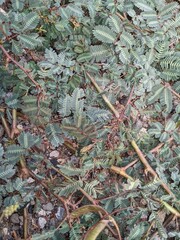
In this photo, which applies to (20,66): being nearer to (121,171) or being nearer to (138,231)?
(121,171)

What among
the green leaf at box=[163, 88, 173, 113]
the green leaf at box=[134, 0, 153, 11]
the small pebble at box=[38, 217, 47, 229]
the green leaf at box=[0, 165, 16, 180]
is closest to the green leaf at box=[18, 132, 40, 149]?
the green leaf at box=[0, 165, 16, 180]

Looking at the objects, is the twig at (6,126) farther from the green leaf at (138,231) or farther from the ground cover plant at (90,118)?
the green leaf at (138,231)

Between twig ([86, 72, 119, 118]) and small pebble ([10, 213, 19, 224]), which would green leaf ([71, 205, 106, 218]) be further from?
twig ([86, 72, 119, 118])

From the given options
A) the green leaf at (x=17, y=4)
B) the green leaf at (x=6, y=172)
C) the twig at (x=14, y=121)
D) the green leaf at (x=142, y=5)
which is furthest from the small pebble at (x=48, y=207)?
the green leaf at (x=142, y=5)

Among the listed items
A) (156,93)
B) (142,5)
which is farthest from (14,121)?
(142,5)

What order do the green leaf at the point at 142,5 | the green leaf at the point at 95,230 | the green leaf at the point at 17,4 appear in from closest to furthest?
the green leaf at the point at 95,230
the green leaf at the point at 17,4
the green leaf at the point at 142,5

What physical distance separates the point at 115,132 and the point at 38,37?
549 millimetres

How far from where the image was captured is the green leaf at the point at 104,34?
208 centimetres

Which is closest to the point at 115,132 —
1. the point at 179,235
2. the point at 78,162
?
the point at 78,162

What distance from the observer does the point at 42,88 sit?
203cm

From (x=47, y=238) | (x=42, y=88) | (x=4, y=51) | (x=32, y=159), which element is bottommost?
(x=47, y=238)

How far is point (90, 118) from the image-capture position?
203 centimetres

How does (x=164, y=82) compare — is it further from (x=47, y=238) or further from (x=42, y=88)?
(x=47, y=238)

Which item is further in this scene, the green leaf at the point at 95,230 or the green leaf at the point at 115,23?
the green leaf at the point at 115,23
